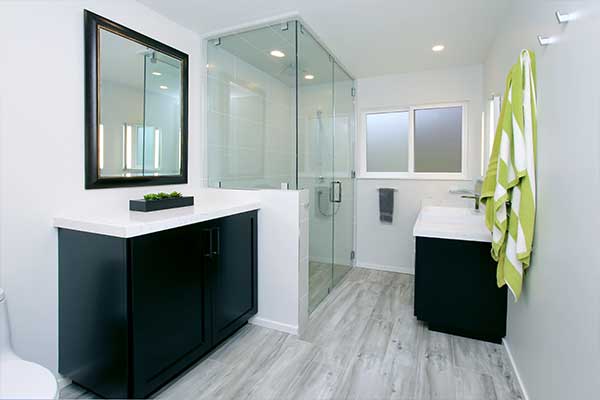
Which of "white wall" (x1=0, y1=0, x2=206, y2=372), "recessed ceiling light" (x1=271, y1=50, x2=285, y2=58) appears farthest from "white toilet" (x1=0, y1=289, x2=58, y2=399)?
"recessed ceiling light" (x1=271, y1=50, x2=285, y2=58)

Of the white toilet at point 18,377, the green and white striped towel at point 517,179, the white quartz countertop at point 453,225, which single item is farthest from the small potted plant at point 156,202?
the green and white striped towel at point 517,179

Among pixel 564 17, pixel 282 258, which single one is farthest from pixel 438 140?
pixel 564 17

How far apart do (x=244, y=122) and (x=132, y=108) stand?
963 millimetres

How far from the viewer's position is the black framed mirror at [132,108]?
197 centimetres

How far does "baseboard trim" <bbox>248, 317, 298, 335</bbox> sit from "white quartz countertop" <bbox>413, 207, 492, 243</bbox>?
46.9 inches

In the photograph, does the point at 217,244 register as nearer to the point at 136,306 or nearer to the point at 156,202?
the point at 156,202

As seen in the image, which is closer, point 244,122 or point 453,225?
point 453,225

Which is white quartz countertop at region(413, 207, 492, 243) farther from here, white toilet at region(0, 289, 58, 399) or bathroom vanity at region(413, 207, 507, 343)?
white toilet at region(0, 289, 58, 399)

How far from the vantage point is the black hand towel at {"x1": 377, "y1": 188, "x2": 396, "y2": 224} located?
400 cm

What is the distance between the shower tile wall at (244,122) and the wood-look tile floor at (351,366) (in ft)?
4.29

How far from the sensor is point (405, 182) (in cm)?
400

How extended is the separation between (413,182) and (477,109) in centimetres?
104

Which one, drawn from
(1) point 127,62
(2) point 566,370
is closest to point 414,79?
(1) point 127,62

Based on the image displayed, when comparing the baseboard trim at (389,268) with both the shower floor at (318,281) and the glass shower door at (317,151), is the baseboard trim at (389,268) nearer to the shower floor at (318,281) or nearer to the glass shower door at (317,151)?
the shower floor at (318,281)
